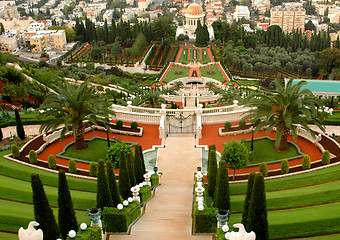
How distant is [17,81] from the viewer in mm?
62281

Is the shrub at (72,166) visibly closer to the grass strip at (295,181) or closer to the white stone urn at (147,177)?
the white stone urn at (147,177)

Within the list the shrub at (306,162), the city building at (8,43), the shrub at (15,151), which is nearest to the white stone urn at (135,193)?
the shrub at (306,162)

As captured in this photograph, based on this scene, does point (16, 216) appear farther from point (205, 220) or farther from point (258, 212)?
point (258, 212)

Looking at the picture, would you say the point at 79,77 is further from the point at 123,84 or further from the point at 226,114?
the point at 226,114

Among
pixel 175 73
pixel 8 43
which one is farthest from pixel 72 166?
pixel 8 43

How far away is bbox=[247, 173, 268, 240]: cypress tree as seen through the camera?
19.1 metres

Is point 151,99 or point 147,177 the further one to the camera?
point 151,99

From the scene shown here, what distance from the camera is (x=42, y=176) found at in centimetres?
3066

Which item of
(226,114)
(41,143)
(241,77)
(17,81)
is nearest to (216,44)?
(241,77)

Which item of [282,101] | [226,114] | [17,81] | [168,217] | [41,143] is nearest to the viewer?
[168,217]

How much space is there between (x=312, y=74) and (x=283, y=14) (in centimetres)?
9946

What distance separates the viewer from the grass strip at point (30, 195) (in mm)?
25797

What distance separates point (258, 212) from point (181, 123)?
76.2 feet

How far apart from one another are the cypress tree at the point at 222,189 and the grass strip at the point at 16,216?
7.25 meters
